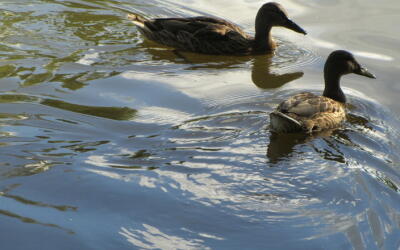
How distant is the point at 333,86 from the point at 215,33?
254 centimetres

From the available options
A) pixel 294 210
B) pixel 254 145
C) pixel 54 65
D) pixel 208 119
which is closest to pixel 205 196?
pixel 294 210

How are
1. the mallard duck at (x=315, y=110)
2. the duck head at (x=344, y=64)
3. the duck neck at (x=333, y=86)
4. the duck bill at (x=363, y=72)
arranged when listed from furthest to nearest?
the duck bill at (x=363, y=72)
the duck head at (x=344, y=64)
the duck neck at (x=333, y=86)
the mallard duck at (x=315, y=110)

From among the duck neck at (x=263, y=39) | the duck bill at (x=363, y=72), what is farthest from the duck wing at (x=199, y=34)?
the duck bill at (x=363, y=72)

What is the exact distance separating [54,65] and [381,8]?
568 cm

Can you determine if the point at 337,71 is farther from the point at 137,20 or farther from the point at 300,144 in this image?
the point at 137,20

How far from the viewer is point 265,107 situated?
8531 millimetres

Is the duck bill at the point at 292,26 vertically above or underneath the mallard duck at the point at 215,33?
above

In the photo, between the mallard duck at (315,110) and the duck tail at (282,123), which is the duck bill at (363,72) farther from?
the duck tail at (282,123)

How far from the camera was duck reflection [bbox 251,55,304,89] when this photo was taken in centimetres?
945

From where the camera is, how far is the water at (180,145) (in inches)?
223

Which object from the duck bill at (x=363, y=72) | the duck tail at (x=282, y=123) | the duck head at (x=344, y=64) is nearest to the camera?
the duck tail at (x=282, y=123)

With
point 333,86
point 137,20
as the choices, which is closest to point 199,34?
point 137,20

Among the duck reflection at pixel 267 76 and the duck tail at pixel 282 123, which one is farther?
the duck reflection at pixel 267 76

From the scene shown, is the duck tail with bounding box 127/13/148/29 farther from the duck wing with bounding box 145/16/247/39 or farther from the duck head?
the duck head
